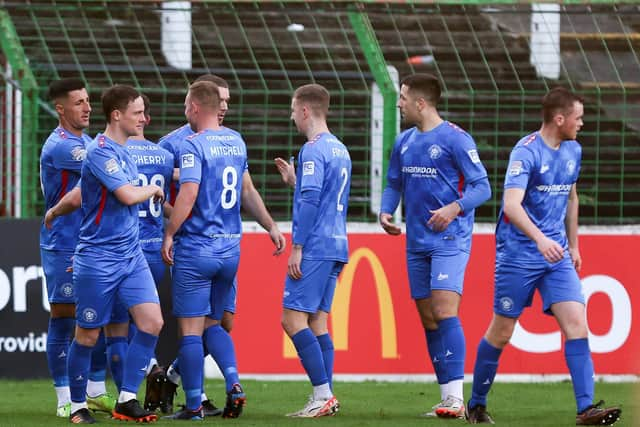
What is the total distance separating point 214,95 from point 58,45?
369 centimetres

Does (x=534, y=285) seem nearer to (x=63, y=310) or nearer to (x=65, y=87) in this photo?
(x=63, y=310)

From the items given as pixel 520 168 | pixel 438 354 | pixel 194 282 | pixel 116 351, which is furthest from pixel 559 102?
pixel 116 351

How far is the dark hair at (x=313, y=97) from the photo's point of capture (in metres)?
8.88

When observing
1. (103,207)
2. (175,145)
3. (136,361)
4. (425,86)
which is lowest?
(136,361)

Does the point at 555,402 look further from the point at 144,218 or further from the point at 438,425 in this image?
the point at 144,218

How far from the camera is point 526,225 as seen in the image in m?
7.80

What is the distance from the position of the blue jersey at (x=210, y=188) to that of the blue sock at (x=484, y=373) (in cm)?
165

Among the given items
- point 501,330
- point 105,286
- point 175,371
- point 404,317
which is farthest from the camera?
point 404,317

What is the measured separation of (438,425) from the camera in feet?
27.0

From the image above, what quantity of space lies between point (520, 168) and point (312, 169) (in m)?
1.37

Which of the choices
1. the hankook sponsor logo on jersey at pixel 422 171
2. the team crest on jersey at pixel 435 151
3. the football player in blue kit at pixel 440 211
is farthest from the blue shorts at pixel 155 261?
the team crest on jersey at pixel 435 151

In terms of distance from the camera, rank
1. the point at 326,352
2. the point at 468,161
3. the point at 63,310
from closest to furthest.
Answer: the point at 468,161 < the point at 63,310 < the point at 326,352

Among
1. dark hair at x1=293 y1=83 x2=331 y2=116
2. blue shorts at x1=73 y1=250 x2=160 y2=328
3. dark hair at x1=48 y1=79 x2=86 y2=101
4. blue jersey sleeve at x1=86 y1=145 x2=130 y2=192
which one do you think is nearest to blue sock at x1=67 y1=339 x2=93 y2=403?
blue shorts at x1=73 y1=250 x2=160 y2=328

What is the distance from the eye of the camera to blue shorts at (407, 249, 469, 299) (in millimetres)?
8625
